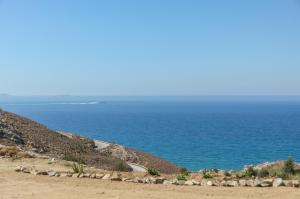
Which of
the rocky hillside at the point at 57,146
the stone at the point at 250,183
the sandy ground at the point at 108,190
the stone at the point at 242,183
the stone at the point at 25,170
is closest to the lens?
the sandy ground at the point at 108,190

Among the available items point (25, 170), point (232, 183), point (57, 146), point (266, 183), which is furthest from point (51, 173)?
point (57, 146)

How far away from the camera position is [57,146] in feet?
118

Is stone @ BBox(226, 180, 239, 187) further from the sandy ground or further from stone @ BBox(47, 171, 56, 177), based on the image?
stone @ BBox(47, 171, 56, 177)

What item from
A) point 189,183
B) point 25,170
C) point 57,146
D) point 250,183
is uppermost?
point 250,183

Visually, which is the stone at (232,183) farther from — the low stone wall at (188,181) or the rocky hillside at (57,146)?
the rocky hillside at (57,146)

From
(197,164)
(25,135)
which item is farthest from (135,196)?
(197,164)

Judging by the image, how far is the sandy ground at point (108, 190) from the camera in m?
14.0

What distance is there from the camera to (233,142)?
274 feet

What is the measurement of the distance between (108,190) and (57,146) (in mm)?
21648

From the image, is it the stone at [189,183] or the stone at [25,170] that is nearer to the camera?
the stone at [189,183]

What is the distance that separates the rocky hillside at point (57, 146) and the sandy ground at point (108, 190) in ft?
36.0

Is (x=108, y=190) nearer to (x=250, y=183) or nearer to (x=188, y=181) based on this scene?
(x=188, y=181)

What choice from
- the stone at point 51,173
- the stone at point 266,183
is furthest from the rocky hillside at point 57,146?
the stone at point 266,183

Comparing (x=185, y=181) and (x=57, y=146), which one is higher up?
(x=185, y=181)
